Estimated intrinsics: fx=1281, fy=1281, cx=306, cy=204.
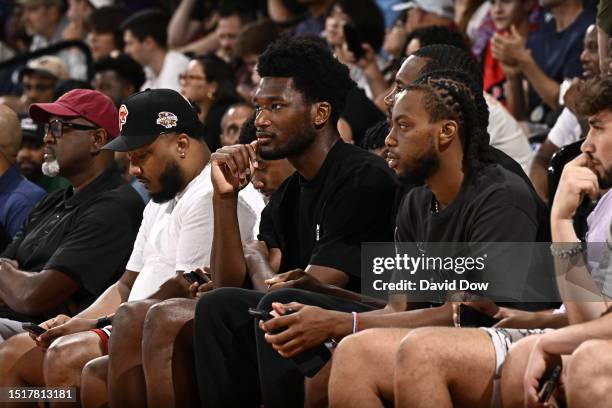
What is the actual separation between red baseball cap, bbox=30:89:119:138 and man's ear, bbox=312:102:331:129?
1598 millimetres

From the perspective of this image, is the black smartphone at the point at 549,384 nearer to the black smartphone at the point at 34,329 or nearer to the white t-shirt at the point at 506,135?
the black smartphone at the point at 34,329

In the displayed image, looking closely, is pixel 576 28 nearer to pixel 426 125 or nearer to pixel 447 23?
pixel 447 23

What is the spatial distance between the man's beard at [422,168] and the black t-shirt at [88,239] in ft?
6.81

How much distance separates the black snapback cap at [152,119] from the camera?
554 cm

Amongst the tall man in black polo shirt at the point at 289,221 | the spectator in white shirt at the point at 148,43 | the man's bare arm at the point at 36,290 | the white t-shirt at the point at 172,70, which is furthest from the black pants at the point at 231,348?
the spectator in white shirt at the point at 148,43

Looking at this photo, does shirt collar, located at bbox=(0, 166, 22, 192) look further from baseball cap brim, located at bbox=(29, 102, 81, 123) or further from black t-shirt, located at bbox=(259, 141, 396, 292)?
black t-shirt, located at bbox=(259, 141, 396, 292)

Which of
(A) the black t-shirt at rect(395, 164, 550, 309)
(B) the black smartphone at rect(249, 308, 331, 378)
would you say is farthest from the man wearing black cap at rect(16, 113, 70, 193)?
(A) the black t-shirt at rect(395, 164, 550, 309)

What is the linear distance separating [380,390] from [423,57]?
6.35ft

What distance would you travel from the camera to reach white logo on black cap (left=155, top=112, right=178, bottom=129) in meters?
5.54

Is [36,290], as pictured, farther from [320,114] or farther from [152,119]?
[320,114]

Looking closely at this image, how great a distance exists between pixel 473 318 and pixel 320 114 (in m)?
1.30

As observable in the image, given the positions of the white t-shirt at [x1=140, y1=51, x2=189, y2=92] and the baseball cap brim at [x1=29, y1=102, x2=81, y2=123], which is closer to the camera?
the baseball cap brim at [x1=29, y1=102, x2=81, y2=123]

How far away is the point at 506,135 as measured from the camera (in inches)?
254

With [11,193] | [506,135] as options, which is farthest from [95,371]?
[506,135]
